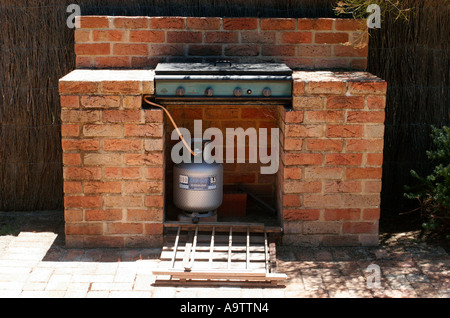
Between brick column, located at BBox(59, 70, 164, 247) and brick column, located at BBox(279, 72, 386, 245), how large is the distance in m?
1.07

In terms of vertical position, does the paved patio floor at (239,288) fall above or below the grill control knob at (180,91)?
below

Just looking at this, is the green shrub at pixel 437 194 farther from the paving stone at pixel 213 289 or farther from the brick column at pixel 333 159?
the brick column at pixel 333 159

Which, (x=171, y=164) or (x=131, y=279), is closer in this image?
(x=131, y=279)

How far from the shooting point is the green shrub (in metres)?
5.20

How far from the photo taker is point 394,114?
19.7ft

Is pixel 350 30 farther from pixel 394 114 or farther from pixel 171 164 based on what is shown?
pixel 171 164

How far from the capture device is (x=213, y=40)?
548 centimetres

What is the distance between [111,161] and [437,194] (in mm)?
2714

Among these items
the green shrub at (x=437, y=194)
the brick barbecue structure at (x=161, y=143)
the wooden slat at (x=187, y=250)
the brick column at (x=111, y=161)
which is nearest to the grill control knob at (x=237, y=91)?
the brick barbecue structure at (x=161, y=143)

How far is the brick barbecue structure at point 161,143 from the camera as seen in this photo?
4.93m

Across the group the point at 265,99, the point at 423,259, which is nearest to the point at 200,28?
the point at 265,99

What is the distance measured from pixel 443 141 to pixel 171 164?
2428mm

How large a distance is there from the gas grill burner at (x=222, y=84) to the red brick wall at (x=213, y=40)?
0.56m

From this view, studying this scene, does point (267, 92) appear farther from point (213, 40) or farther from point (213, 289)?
point (213, 289)
